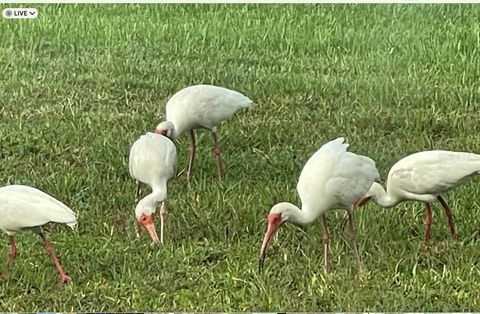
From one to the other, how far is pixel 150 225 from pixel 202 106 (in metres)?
0.33

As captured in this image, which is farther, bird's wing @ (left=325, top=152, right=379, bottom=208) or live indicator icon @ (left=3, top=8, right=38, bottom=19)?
live indicator icon @ (left=3, top=8, right=38, bottom=19)

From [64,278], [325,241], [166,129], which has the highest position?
[166,129]

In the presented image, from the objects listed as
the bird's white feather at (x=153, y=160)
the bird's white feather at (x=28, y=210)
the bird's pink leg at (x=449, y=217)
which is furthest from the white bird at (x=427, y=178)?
the bird's white feather at (x=28, y=210)

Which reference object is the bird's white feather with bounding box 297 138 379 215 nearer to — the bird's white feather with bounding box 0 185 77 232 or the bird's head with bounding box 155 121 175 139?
the bird's head with bounding box 155 121 175 139

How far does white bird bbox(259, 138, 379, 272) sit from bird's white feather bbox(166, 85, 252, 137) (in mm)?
250

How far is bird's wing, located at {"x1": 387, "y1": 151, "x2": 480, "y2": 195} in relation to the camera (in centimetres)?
231

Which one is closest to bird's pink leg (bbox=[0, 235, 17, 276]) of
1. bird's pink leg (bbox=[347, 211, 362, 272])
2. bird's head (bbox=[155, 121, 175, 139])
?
bird's head (bbox=[155, 121, 175, 139])

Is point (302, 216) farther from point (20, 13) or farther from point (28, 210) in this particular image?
point (20, 13)

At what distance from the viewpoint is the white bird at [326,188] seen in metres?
2.28

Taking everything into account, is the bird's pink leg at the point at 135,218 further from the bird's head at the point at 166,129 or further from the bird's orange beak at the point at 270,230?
the bird's orange beak at the point at 270,230

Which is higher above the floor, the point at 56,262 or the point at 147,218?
the point at 147,218

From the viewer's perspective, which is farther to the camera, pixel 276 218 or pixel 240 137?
pixel 240 137

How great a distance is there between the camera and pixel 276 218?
7.57ft

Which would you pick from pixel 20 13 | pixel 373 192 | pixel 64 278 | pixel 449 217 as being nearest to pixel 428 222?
pixel 449 217
